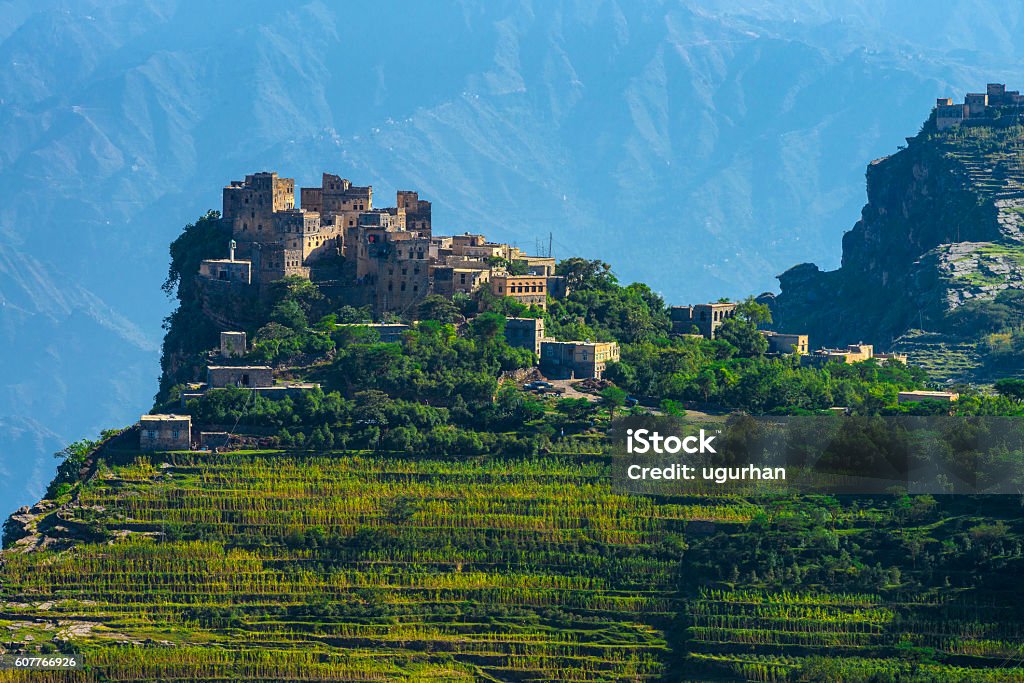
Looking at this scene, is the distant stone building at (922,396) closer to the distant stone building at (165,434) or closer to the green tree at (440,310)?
the green tree at (440,310)

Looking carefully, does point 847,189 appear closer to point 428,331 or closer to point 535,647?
point 428,331

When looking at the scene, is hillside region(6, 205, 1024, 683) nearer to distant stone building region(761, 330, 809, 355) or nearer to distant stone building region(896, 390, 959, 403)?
distant stone building region(896, 390, 959, 403)

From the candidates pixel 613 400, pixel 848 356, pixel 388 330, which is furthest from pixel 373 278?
pixel 848 356

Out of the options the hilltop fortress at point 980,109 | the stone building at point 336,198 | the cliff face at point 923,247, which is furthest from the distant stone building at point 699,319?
the hilltop fortress at point 980,109

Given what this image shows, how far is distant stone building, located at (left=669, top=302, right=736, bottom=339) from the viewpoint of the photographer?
90.6m

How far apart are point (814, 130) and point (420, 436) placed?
328ft

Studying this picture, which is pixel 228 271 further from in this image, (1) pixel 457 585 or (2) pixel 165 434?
(1) pixel 457 585

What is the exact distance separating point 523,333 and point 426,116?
272 ft

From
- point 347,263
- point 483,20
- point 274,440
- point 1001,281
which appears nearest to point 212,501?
point 274,440

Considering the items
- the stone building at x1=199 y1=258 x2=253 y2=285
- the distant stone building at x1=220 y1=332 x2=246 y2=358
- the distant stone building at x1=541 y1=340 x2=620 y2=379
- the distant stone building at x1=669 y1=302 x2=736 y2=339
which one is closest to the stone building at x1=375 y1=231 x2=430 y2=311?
the stone building at x1=199 y1=258 x2=253 y2=285

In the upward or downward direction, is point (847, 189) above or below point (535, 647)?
above

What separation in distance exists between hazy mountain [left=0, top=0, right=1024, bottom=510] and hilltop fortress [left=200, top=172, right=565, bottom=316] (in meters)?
54.2

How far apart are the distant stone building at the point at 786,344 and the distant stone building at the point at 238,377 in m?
20.6

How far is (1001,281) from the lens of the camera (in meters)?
105
